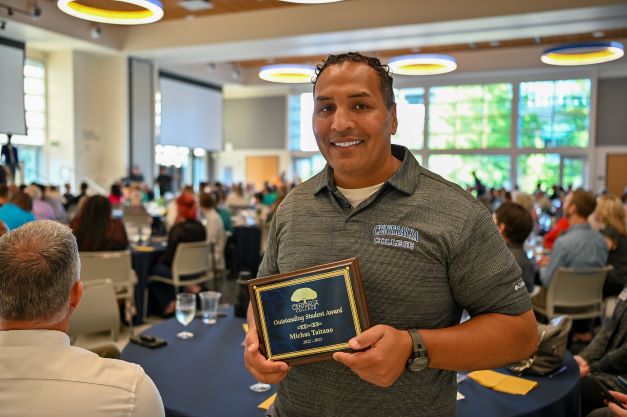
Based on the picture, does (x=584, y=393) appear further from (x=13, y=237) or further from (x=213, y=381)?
(x=13, y=237)

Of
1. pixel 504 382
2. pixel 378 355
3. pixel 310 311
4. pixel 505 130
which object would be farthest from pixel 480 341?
pixel 505 130

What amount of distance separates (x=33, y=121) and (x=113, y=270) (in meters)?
11.4

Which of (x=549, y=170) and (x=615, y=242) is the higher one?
(x=549, y=170)

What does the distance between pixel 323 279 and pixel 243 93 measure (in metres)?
21.4

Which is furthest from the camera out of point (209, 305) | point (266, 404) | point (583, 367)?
point (209, 305)

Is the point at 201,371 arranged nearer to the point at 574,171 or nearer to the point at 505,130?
the point at 505,130

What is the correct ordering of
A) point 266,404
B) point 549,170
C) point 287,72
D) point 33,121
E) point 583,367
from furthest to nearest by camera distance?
point 549,170 → point 33,121 → point 287,72 → point 583,367 → point 266,404

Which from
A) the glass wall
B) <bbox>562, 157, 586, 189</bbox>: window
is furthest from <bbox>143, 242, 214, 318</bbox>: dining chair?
<bbox>562, 157, 586, 189</bbox>: window

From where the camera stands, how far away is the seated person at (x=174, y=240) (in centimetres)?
624

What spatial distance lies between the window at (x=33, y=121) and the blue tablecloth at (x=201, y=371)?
13619 mm

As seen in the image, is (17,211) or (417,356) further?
(17,211)

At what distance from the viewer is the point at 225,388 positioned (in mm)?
2066

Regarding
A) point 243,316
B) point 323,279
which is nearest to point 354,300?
point 323,279

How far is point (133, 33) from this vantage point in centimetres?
1442
